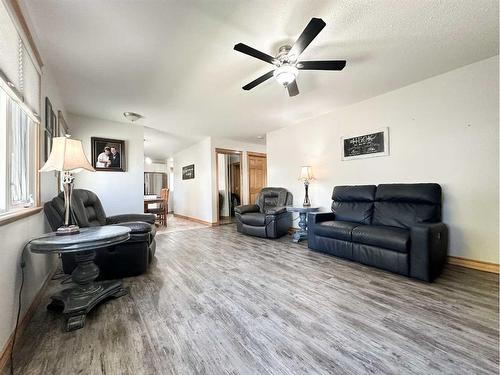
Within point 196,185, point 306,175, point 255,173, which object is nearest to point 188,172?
point 196,185

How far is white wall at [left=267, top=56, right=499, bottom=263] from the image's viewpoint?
2.42 metres

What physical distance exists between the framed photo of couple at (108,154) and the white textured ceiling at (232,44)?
2.69ft

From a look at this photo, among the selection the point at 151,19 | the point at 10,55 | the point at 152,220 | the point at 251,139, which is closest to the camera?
the point at 10,55

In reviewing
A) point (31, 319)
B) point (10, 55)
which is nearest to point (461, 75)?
point (10, 55)

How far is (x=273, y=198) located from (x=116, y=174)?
130 inches

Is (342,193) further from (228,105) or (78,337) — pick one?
(78,337)

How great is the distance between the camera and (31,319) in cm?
164

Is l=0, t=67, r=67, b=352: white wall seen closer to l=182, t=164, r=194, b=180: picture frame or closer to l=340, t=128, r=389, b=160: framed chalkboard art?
l=340, t=128, r=389, b=160: framed chalkboard art

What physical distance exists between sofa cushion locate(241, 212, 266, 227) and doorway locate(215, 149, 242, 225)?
94.5 inches

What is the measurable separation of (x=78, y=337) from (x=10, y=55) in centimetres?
195

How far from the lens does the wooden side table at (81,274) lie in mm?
1449

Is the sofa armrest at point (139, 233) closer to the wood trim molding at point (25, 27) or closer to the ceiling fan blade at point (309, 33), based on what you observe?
the wood trim molding at point (25, 27)

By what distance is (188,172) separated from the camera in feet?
22.7

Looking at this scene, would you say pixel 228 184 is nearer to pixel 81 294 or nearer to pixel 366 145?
pixel 366 145
